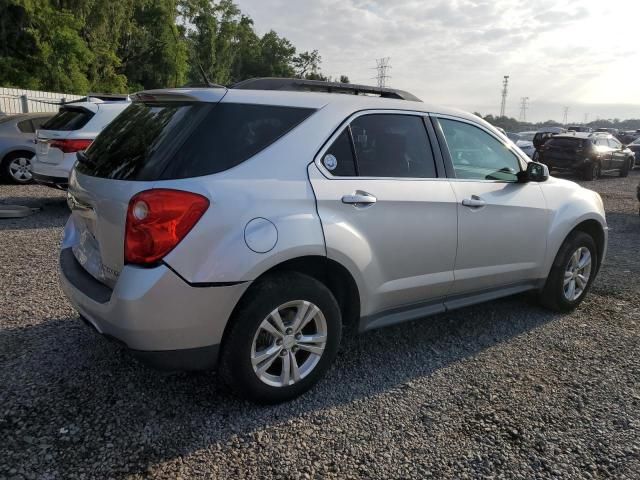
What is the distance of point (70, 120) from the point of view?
762 centimetres

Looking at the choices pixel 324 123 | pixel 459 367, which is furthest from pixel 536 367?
pixel 324 123

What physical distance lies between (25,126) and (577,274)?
10.1 m

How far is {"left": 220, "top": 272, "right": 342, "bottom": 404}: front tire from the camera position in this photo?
105 inches

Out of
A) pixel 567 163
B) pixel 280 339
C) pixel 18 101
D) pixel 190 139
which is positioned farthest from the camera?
pixel 567 163

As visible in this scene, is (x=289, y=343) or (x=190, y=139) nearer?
(x=190, y=139)

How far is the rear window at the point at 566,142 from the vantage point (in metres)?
17.2

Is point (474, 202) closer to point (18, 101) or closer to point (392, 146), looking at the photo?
point (392, 146)

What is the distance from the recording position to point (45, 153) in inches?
297

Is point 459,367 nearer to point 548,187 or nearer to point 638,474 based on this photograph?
point 638,474

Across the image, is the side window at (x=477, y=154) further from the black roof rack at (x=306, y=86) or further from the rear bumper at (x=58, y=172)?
the rear bumper at (x=58, y=172)

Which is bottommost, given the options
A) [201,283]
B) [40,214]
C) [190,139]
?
[40,214]

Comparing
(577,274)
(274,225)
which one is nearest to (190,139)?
(274,225)

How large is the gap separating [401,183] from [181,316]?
1.62 metres

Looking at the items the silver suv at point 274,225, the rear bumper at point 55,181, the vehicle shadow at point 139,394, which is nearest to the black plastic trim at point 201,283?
the silver suv at point 274,225
